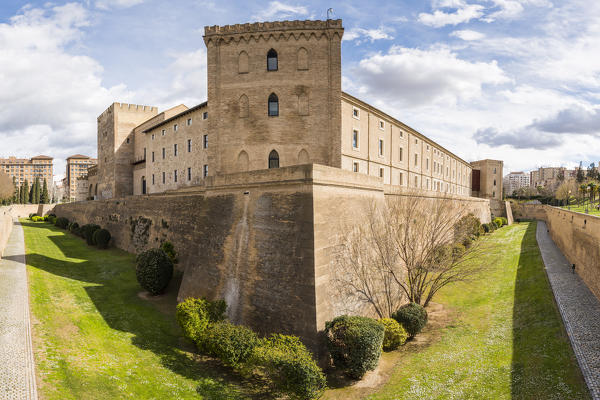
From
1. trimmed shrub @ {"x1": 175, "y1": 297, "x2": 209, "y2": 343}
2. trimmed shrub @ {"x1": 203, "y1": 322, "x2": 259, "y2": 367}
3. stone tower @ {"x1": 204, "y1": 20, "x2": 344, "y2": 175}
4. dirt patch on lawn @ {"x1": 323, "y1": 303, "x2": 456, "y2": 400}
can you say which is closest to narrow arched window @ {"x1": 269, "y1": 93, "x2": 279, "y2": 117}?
stone tower @ {"x1": 204, "y1": 20, "x2": 344, "y2": 175}

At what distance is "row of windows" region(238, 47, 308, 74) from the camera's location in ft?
68.9

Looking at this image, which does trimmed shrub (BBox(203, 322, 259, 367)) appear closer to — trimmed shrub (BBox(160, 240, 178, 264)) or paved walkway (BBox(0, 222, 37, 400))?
paved walkway (BBox(0, 222, 37, 400))

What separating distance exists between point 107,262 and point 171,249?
7.24 meters

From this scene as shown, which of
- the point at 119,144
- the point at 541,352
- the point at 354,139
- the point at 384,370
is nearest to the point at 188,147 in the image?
the point at 354,139

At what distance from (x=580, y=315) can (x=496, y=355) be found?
5548 mm

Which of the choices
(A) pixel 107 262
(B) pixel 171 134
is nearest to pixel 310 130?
(A) pixel 107 262

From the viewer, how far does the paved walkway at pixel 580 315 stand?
10742 mm

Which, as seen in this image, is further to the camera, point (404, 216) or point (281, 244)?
point (404, 216)

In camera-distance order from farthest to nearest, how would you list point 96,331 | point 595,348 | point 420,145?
1. point 420,145
2. point 96,331
3. point 595,348

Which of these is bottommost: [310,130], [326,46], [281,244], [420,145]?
[281,244]

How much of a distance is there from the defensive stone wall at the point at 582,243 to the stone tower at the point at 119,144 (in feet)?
159

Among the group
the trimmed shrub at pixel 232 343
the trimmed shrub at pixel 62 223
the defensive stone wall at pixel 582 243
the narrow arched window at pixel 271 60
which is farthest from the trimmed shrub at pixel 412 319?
the trimmed shrub at pixel 62 223

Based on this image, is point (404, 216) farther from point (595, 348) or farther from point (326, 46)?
point (326, 46)

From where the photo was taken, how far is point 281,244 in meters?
13.0
